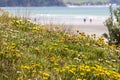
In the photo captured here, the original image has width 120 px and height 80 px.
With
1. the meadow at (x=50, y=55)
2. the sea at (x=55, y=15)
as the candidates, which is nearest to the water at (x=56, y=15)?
the sea at (x=55, y=15)

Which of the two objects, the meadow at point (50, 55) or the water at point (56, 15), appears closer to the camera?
the meadow at point (50, 55)

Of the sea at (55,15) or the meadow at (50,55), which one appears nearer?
the meadow at (50,55)

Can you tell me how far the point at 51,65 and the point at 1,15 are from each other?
4942 millimetres

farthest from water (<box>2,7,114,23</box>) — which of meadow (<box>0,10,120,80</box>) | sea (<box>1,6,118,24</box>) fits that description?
meadow (<box>0,10,120,80</box>)

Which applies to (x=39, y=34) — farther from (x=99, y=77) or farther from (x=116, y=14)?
(x=116, y=14)

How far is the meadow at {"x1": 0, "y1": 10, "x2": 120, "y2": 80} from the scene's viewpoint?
691 centimetres

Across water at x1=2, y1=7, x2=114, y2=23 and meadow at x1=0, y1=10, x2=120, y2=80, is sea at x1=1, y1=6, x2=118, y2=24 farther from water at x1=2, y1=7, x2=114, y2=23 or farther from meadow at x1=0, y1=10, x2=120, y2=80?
meadow at x1=0, y1=10, x2=120, y2=80

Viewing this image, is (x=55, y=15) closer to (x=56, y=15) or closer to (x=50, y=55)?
(x=56, y=15)

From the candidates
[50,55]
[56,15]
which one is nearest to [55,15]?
[56,15]

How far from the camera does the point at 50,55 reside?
331 inches

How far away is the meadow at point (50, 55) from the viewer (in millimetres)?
6906

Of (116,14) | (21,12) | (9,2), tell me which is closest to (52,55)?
(21,12)

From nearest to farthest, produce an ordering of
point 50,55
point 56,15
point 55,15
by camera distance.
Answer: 1. point 50,55
2. point 55,15
3. point 56,15

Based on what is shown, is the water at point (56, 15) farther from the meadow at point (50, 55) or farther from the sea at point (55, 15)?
the meadow at point (50, 55)
